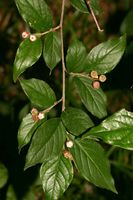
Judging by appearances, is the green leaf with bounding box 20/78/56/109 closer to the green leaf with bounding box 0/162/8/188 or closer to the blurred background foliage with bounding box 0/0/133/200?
Answer: the blurred background foliage with bounding box 0/0/133/200

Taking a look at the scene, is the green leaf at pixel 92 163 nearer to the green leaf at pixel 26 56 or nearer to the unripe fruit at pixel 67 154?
the unripe fruit at pixel 67 154

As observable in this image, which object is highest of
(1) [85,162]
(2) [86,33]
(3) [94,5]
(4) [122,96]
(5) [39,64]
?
(3) [94,5]

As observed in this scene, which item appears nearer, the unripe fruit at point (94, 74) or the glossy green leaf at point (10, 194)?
the unripe fruit at point (94, 74)

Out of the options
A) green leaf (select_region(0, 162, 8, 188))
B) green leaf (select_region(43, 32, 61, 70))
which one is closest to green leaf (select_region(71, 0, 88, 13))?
green leaf (select_region(43, 32, 61, 70))

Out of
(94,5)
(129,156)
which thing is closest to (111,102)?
(129,156)

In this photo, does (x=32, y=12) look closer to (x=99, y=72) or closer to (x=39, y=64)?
(x=99, y=72)

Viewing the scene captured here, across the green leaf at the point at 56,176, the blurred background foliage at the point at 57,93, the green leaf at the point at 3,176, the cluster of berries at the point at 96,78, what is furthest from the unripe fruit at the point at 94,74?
the green leaf at the point at 3,176

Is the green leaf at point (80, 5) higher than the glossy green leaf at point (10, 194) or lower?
higher
